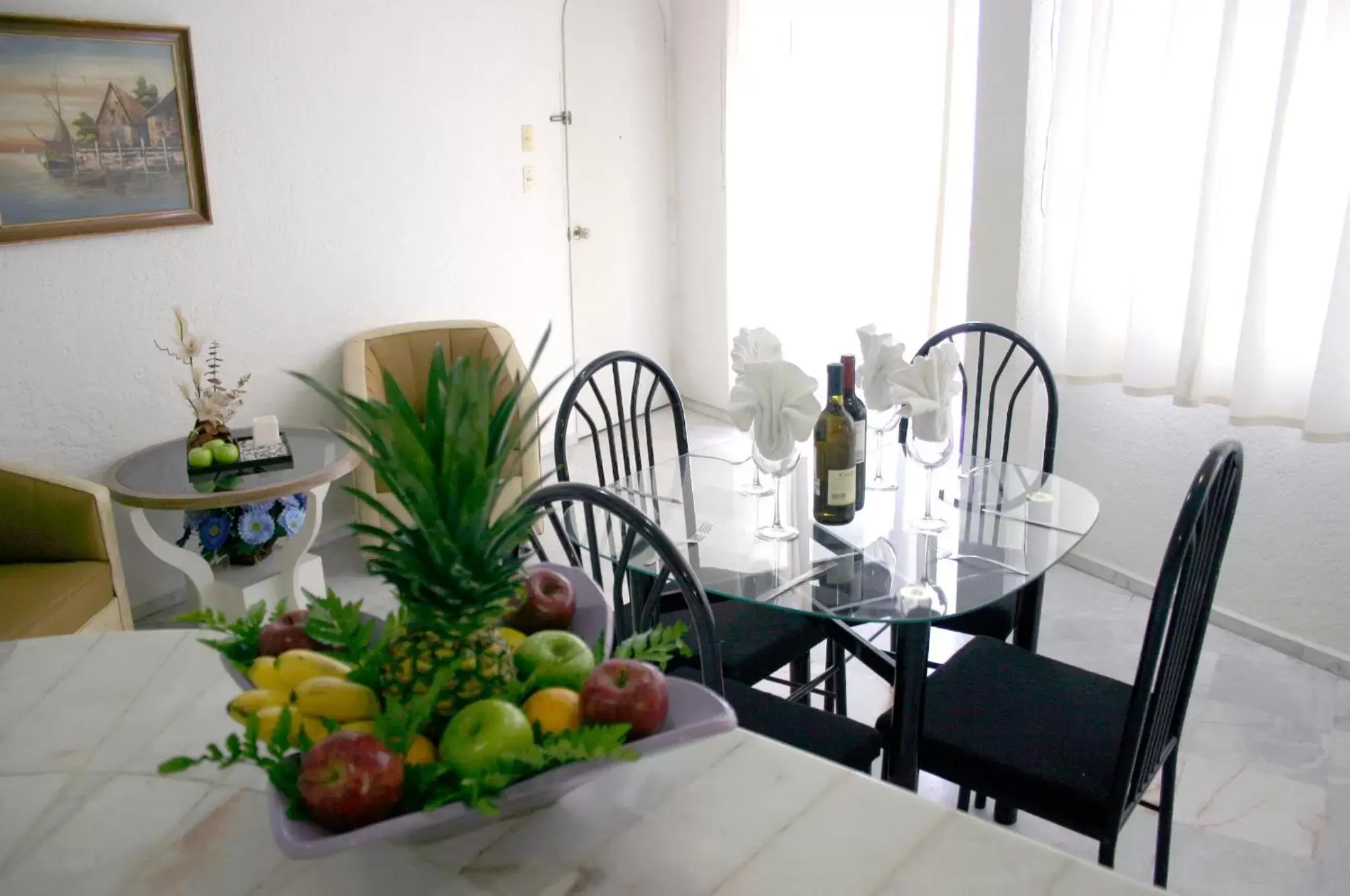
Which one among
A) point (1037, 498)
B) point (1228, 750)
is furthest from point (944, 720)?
point (1228, 750)

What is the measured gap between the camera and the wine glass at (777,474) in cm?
198

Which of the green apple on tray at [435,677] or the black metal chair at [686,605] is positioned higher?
the green apple on tray at [435,677]

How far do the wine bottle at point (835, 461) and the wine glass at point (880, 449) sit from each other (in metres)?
0.17

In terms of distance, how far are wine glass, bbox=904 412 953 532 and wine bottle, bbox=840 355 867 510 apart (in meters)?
0.10

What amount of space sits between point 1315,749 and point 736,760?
6.86ft

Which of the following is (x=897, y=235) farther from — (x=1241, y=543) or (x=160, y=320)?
(x=160, y=320)

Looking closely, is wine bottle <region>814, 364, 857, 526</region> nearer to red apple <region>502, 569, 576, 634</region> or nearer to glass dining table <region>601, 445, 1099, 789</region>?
glass dining table <region>601, 445, 1099, 789</region>

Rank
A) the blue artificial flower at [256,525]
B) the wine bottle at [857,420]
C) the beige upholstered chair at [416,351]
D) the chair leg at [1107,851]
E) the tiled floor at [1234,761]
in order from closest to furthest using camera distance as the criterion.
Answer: the chair leg at [1107,851]
the wine bottle at [857,420]
the tiled floor at [1234,761]
the blue artificial flower at [256,525]
the beige upholstered chair at [416,351]

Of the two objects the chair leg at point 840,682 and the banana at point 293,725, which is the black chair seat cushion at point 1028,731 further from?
the banana at point 293,725

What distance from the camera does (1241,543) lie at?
9.62 ft

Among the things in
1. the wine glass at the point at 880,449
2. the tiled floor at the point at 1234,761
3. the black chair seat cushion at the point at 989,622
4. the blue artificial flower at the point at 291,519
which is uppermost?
the wine glass at the point at 880,449

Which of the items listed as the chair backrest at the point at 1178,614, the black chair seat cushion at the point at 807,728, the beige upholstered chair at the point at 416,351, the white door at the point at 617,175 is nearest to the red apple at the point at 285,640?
the black chair seat cushion at the point at 807,728

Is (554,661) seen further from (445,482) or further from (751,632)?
(751,632)

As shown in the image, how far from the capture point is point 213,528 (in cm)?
293
